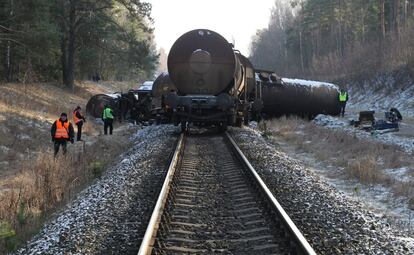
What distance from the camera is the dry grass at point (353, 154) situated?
9812 mm

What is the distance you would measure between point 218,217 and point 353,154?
7.99m

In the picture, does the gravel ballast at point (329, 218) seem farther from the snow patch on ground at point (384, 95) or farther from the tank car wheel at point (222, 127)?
the snow patch on ground at point (384, 95)

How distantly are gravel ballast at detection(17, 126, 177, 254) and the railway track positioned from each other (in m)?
0.28

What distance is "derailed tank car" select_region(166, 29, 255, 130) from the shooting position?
53.0 feet

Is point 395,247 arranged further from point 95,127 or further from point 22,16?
point 22,16

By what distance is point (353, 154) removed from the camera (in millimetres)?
13414

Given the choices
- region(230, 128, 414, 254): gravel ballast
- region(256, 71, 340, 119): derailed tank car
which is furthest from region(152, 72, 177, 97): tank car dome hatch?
region(230, 128, 414, 254): gravel ballast

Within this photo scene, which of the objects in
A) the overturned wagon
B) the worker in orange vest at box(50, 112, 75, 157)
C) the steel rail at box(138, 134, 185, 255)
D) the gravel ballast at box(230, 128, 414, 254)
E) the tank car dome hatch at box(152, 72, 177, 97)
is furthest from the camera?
the overturned wagon

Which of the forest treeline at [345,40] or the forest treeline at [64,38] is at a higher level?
the forest treeline at [345,40]

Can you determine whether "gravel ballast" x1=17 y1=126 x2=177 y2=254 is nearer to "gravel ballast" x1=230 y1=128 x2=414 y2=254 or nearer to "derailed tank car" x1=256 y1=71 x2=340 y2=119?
"gravel ballast" x1=230 y1=128 x2=414 y2=254

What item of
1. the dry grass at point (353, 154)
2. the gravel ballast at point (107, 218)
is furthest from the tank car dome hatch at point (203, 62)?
the gravel ballast at point (107, 218)

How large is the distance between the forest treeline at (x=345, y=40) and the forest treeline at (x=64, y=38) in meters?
21.4

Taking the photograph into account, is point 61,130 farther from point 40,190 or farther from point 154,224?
point 154,224

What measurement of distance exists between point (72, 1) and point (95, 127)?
12.7 m
